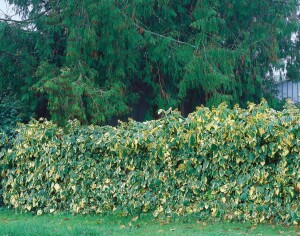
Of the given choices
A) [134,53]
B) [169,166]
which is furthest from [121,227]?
[134,53]

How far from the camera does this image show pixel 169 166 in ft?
30.8

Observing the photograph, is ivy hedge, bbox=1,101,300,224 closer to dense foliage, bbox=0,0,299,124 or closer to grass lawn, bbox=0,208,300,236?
grass lawn, bbox=0,208,300,236

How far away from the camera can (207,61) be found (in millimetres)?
13625

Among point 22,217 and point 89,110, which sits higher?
point 89,110

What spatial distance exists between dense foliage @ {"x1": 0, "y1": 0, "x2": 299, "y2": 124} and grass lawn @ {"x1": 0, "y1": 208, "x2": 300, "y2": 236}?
2.72 m

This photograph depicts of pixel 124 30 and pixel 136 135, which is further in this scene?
pixel 124 30

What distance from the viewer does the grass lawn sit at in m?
8.32

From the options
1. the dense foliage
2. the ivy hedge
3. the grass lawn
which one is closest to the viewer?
the grass lawn

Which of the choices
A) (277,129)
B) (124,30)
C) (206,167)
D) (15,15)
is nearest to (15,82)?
(15,15)

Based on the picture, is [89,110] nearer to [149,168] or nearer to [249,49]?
[149,168]

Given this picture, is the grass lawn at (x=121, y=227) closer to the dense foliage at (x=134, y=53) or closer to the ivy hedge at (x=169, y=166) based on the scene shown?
the ivy hedge at (x=169, y=166)

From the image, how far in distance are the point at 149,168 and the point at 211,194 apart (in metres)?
1.20

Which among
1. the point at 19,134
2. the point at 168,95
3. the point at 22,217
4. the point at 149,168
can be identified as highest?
the point at 168,95

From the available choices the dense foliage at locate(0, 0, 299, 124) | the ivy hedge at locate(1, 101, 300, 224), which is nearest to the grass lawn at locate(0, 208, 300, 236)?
the ivy hedge at locate(1, 101, 300, 224)
